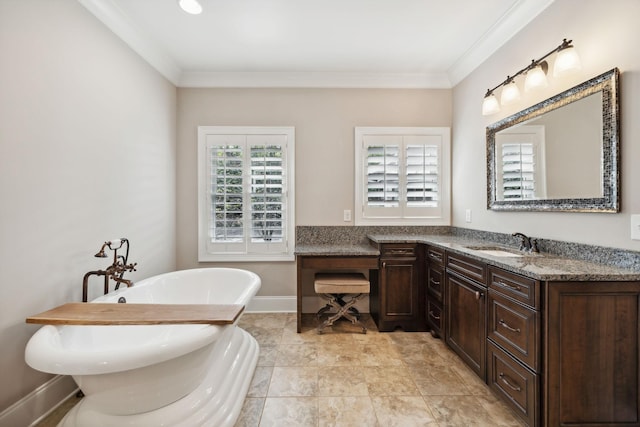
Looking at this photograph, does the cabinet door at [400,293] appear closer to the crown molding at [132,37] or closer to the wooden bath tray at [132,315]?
the wooden bath tray at [132,315]

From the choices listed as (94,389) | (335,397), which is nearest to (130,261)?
(94,389)

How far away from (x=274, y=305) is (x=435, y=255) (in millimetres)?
1880

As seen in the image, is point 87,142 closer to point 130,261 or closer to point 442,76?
point 130,261

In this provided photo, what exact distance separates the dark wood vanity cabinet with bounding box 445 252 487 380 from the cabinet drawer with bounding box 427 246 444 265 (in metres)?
0.09

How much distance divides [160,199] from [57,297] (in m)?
1.31

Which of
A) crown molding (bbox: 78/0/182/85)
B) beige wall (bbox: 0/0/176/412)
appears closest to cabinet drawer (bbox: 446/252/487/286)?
beige wall (bbox: 0/0/176/412)

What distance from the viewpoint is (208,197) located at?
3.15 meters

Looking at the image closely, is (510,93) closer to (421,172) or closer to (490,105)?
(490,105)

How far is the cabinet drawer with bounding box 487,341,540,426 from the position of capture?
142cm

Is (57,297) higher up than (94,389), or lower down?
higher up

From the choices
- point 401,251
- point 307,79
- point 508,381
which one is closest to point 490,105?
point 401,251

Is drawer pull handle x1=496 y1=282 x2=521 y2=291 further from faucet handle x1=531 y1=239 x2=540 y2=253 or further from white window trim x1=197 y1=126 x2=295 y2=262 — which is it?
white window trim x1=197 y1=126 x2=295 y2=262

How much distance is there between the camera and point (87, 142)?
1.93 m

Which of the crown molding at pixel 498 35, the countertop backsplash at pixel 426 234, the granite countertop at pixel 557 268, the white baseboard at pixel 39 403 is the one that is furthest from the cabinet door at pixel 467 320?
the white baseboard at pixel 39 403
